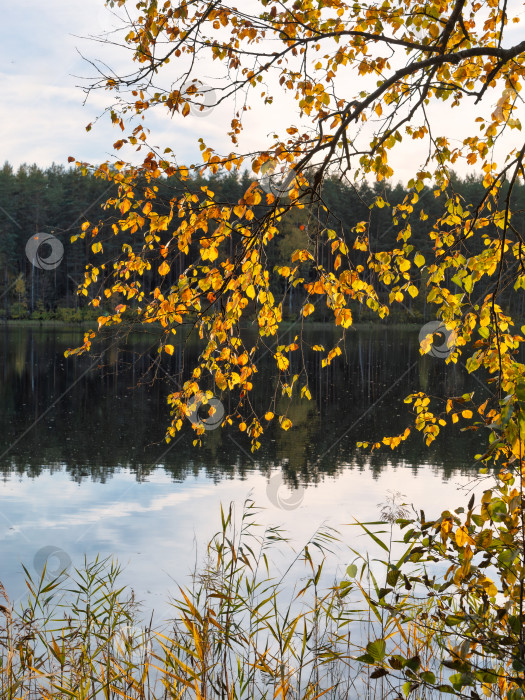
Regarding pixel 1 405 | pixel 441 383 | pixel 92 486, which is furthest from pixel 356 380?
pixel 92 486

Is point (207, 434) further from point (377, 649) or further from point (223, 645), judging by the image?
point (377, 649)

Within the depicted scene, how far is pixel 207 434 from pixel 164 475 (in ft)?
13.1

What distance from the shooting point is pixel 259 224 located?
3496mm

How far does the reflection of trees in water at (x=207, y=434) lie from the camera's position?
13.1 metres

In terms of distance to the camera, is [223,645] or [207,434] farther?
[207,434]

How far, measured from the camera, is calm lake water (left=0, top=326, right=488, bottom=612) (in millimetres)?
8508

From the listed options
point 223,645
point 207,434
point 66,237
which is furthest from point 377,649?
point 66,237

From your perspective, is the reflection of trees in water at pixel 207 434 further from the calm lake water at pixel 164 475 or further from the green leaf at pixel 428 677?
the green leaf at pixel 428 677

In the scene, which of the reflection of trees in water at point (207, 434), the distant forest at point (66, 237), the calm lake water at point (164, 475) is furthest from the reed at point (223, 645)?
the distant forest at point (66, 237)

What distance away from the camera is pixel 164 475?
12336 mm

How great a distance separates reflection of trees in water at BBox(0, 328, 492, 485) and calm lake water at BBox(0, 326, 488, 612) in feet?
0.14

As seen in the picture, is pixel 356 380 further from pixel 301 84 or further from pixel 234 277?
pixel 234 277

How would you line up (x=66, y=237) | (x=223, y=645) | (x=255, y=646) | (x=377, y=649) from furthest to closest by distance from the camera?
(x=66, y=237), (x=223, y=645), (x=255, y=646), (x=377, y=649)

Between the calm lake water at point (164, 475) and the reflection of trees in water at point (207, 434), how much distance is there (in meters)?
0.04
